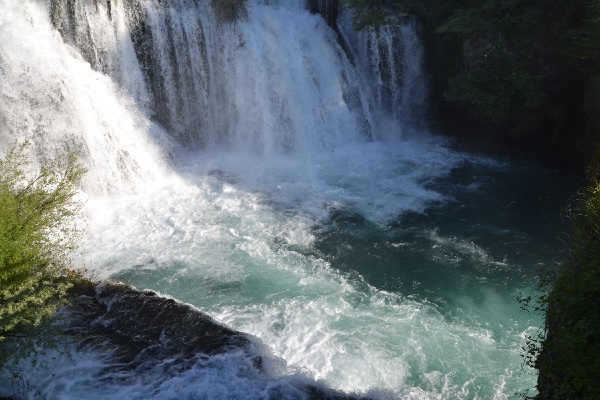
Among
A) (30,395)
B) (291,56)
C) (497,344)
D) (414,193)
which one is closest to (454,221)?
(414,193)

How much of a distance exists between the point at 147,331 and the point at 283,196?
6416 millimetres

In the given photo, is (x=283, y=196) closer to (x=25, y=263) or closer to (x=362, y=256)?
(x=362, y=256)

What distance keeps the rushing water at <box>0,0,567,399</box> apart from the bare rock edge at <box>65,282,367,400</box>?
0.25 meters

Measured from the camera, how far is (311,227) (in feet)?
41.2

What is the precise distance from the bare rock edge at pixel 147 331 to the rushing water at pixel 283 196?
254mm

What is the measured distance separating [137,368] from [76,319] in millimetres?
1671

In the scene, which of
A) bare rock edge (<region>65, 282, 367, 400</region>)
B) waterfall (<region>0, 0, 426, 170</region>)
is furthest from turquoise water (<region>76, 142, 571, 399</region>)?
waterfall (<region>0, 0, 426, 170</region>)

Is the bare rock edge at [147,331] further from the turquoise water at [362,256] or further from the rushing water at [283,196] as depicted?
the turquoise water at [362,256]

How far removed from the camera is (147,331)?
833 centimetres

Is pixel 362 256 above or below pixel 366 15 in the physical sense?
below

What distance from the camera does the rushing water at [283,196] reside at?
8.43 metres

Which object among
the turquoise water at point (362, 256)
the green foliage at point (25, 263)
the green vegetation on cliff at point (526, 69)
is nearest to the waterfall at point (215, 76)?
the turquoise water at point (362, 256)

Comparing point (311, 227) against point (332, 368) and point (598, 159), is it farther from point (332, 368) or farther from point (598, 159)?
point (598, 159)

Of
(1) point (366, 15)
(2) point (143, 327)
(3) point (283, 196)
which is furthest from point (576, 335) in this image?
(1) point (366, 15)
